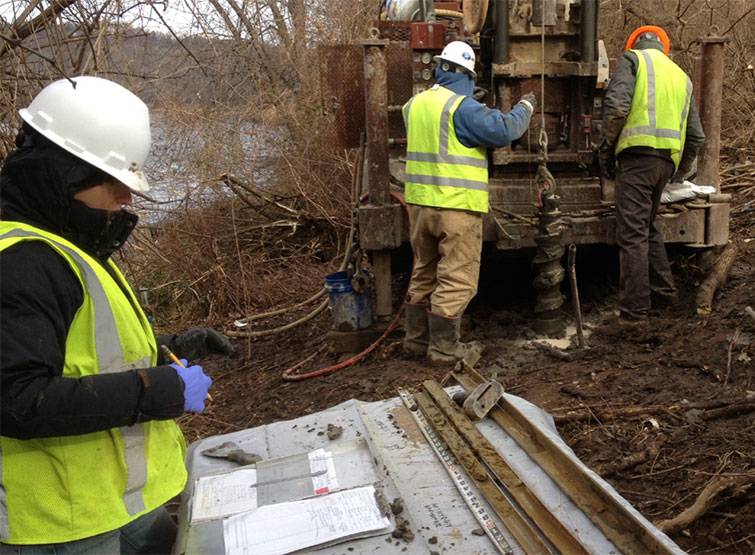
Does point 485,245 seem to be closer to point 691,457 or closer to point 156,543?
point 691,457

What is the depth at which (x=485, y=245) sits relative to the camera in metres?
5.97

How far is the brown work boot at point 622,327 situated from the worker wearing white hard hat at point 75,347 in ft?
13.3

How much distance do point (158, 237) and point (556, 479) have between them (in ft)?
21.9

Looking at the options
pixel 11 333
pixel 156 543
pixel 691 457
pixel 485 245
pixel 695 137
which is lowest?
pixel 691 457

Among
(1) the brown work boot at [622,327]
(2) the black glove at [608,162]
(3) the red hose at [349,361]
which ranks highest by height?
(2) the black glove at [608,162]

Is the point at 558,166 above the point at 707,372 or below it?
above

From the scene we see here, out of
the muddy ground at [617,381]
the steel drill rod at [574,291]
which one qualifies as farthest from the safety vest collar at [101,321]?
the steel drill rod at [574,291]

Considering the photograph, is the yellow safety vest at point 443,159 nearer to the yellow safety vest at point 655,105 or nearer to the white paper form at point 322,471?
the yellow safety vest at point 655,105

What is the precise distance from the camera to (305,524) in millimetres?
2197

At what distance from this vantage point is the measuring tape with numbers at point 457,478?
2141 mm

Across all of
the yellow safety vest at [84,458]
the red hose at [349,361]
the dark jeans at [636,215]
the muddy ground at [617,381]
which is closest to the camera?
the yellow safety vest at [84,458]

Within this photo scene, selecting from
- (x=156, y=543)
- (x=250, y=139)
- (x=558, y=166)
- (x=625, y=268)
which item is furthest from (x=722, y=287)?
(x=250, y=139)

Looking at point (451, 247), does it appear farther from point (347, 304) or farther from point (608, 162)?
point (608, 162)

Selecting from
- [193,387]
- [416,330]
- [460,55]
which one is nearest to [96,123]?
[193,387]
